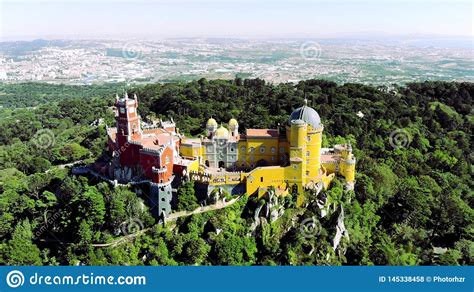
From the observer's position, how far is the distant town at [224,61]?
236 feet

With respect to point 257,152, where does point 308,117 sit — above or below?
above

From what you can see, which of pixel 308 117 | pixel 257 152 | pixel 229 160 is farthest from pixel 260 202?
pixel 308 117

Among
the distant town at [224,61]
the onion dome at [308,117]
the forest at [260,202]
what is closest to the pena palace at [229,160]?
the onion dome at [308,117]

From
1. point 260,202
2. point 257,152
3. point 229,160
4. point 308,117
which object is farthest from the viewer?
point 229,160

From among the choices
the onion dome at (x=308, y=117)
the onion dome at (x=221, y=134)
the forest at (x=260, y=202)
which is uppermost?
the onion dome at (x=308, y=117)

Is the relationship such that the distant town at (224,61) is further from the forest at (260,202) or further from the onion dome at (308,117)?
the onion dome at (308,117)

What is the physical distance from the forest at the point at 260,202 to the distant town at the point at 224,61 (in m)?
14.1

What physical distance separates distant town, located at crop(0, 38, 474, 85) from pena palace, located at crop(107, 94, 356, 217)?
39353mm

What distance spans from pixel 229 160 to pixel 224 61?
57.2m

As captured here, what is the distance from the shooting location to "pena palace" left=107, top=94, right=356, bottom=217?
28734 mm

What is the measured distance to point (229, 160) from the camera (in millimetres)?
31281

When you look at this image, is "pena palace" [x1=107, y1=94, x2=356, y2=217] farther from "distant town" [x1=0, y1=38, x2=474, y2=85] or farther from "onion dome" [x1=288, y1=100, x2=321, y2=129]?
"distant town" [x1=0, y1=38, x2=474, y2=85]

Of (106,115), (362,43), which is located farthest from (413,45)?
(106,115)

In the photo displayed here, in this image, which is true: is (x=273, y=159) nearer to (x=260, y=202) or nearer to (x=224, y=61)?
(x=260, y=202)
